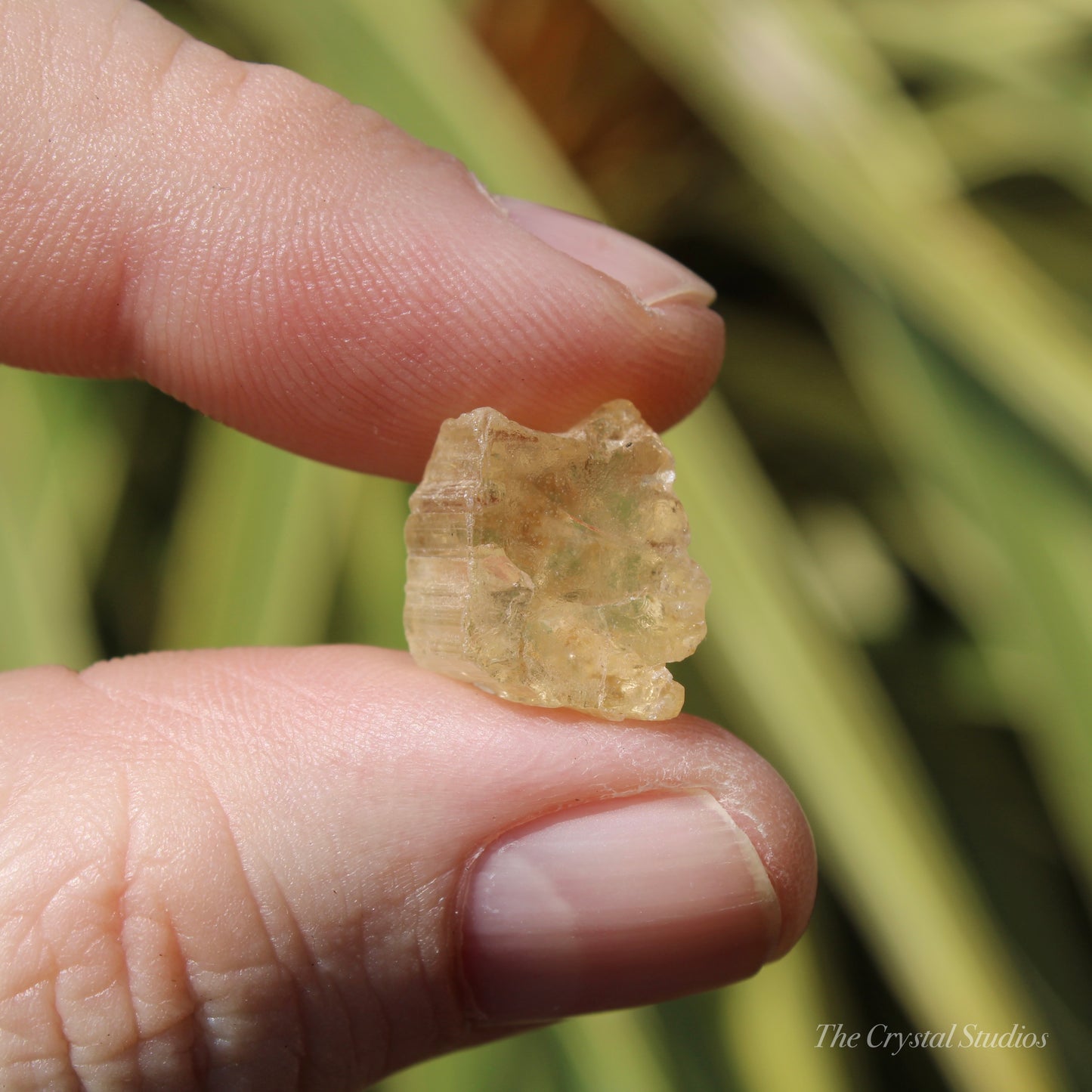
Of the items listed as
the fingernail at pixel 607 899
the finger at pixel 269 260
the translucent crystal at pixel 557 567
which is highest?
the finger at pixel 269 260

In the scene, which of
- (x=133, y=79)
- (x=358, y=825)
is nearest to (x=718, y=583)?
(x=358, y=825)

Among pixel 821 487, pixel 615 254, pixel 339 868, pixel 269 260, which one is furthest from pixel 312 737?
pixel 821 487

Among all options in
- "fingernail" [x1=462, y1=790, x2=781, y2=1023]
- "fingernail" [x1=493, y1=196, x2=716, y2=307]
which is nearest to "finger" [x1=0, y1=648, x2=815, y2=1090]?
"fingernail" [x1=462, y1=790, x2=781, y2=1023]

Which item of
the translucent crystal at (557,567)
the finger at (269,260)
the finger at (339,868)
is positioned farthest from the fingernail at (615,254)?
the finger at (339,868)

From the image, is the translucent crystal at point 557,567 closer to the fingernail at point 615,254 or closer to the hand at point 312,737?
the hand at point 312,737

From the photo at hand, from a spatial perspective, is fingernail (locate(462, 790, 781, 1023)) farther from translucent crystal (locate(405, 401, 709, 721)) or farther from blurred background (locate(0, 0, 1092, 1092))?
blurred background (locate(0, 0, 1092, 1092))

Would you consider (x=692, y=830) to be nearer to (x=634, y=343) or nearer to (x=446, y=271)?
(x=634, y=343)

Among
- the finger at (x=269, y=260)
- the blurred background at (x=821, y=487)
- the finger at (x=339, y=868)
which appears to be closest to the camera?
the finger at (x=339, y=868)
